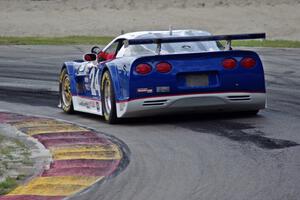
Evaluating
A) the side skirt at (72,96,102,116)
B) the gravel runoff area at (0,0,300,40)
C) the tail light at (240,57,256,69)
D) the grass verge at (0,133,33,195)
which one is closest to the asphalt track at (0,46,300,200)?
the side skirt at (72,96,102,116)

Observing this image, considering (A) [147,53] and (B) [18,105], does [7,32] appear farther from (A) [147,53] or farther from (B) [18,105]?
(A) [147,53]

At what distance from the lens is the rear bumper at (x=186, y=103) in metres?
10.9

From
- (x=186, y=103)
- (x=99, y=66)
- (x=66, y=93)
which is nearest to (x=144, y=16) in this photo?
(x=66, y=93)

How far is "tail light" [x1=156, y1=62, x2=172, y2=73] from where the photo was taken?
426 inches

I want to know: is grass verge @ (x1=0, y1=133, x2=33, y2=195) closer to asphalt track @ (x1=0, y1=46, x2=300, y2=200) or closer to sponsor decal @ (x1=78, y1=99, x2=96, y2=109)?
asphalt track @ (x1=0, y1=46, x2=300, y2=200)

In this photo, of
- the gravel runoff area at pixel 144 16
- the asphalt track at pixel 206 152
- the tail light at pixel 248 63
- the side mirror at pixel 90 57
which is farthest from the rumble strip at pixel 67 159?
the gravel runoff area at pixel 144 16

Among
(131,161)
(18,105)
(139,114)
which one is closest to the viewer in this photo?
(131,161)

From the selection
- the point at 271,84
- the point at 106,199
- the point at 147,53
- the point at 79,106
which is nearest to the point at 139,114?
the point at 147,53

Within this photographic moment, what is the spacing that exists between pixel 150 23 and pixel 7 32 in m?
8.23

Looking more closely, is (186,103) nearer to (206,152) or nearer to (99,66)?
(99,66)

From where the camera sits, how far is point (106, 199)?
23.1ft

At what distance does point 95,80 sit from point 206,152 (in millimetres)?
3471

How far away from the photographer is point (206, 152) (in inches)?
349

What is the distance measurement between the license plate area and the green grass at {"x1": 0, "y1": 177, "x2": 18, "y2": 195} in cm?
356
